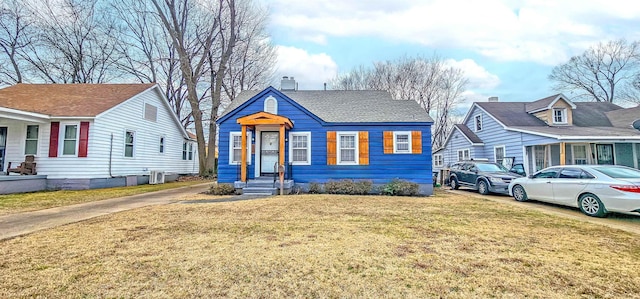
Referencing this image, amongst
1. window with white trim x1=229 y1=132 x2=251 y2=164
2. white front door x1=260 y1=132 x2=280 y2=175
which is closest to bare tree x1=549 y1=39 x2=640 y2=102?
white front door x1=260 y1=132 x2=280 y2=175

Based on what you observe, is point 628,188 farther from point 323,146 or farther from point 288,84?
point 288,84

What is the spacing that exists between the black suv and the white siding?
55.2 ft

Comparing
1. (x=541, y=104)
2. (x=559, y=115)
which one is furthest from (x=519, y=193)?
(x=559, y=115)

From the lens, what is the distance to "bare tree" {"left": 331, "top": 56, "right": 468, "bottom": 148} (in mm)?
28672

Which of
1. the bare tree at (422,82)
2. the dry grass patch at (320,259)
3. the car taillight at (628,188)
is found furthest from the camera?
the bare tree at (422,82)

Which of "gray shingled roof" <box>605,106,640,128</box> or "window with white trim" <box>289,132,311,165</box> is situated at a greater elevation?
Result: "gray shingled roof" <box>605,106,640,128</box>

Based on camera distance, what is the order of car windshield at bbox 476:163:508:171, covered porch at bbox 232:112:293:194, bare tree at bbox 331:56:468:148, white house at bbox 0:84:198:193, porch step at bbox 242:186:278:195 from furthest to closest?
bare tree at bbox 331:56:468:148 → car windshield at bbox 476:163:508:171 → white house at bbox 0:84:198:193 → covered porch at bbox 232:112:293:194 → porch step at bbox 242:186:278:195

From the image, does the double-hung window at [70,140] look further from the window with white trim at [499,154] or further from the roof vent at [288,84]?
the window with white trim at [499,154]

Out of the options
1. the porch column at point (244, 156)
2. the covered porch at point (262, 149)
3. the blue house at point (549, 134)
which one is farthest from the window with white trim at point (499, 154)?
the porch column at point (244, 156)

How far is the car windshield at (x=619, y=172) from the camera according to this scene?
7017 millimetres

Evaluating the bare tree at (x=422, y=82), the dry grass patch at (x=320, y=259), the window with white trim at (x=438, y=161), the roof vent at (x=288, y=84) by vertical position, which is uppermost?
the bare tree at (x=422, y=82)

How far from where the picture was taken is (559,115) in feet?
56.4

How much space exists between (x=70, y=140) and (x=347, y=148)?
12182 millimetres

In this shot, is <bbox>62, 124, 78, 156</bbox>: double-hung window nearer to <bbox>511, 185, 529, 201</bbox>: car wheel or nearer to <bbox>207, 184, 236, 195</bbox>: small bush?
<bbox>207, 184, 236, 195</bbox>: small bush
